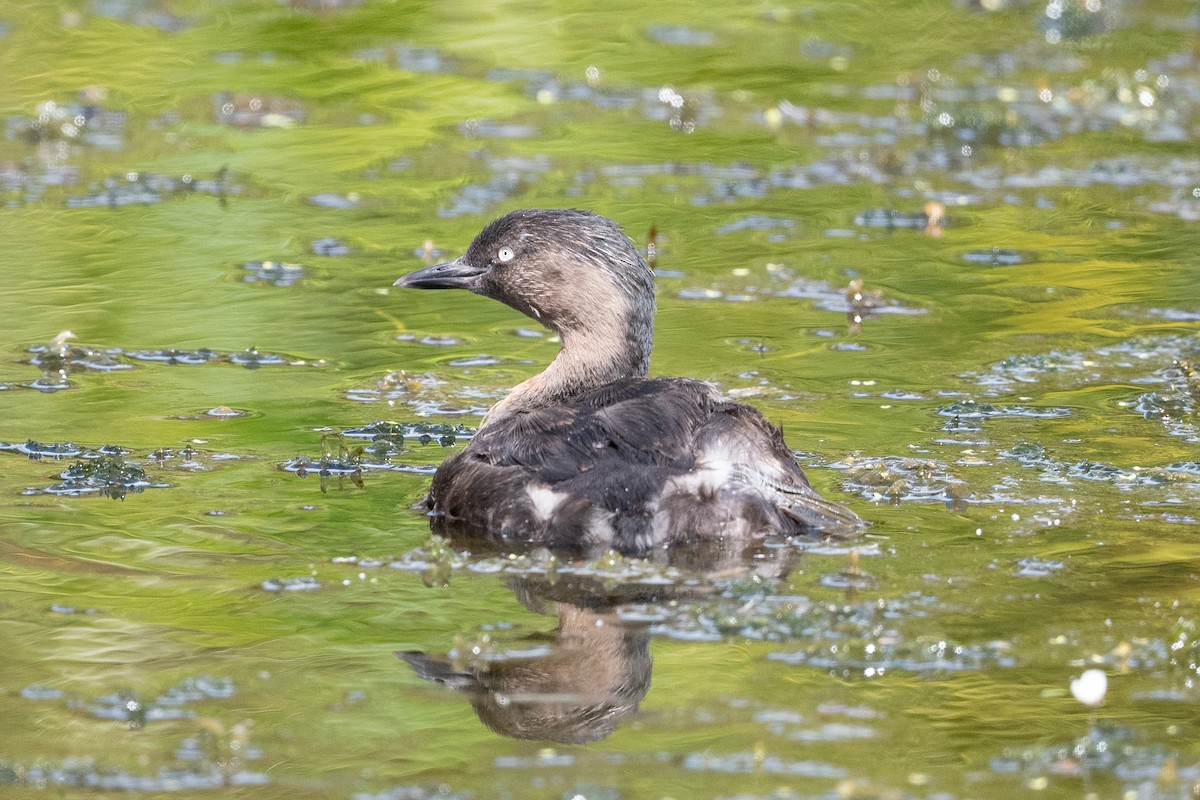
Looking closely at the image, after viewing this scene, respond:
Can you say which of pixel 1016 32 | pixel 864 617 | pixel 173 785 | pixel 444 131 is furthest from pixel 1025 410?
pixel 1016 32

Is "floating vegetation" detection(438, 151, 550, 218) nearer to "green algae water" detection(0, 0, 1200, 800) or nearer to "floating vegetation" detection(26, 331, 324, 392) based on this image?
"green algae water" detection(0, 0, 1200, 800)

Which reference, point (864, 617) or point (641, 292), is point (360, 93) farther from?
point (864, 617)

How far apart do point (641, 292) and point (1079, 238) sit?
4442 mm

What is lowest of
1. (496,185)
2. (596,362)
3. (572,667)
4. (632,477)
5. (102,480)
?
(572,667)

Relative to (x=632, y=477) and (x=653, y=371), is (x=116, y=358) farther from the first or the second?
(x=632, y=477)

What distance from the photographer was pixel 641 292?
708 cm

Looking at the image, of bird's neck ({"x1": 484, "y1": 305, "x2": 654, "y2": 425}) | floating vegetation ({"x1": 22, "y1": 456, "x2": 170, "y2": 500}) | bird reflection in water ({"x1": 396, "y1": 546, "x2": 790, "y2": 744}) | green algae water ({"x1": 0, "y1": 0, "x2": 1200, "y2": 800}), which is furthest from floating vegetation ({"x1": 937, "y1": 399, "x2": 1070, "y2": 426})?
floating vegetation ({"x1": 22, "y1": 456, "x2": 170, "y2": 500})

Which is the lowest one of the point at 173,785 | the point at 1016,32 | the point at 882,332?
the point at 173,785

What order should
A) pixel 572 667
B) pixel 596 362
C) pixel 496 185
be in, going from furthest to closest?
pixel 496 185 → pixel 596 362 → pixel 572 667

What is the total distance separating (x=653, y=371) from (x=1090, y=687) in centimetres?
393

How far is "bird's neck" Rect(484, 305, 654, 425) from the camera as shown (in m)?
7.07

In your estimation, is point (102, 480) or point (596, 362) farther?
point (596, 362)

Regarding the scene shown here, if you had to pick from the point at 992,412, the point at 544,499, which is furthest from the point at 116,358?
the point at 992,412

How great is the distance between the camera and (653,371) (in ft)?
27.7
